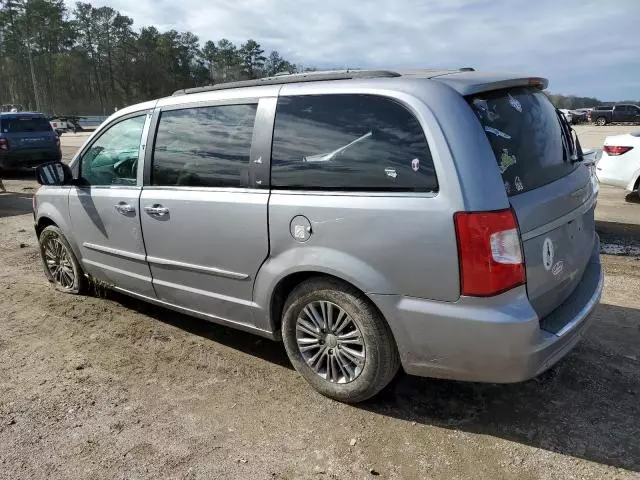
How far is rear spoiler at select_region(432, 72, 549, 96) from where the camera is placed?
2.71 metres

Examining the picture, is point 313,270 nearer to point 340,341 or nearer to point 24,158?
point 340,341

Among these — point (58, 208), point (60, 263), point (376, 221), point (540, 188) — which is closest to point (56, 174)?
point (58, 208)

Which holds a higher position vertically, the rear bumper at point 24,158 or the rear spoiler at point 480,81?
the rear spoiler at point 480,81

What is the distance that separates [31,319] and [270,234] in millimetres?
2698

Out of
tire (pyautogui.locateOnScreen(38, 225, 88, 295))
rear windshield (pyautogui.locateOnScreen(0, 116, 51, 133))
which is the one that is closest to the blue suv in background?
rear windshield (pyautogui.locateOnScreen(0, 116, 51, 133))

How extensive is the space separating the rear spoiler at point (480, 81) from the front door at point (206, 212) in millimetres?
1199

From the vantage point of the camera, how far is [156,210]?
3.71 meters

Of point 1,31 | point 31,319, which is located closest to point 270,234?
point 31,319

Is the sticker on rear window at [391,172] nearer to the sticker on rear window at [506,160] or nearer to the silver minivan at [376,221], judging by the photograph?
the silver minivan at [376,221]

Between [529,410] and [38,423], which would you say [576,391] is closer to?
[529,410]

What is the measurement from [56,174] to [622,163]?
321 inches

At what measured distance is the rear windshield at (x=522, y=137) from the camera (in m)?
2.64

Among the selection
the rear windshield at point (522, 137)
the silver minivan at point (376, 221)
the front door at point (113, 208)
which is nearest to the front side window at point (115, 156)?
the front door at point (113, 208)

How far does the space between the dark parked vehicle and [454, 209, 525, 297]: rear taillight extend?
155ft
